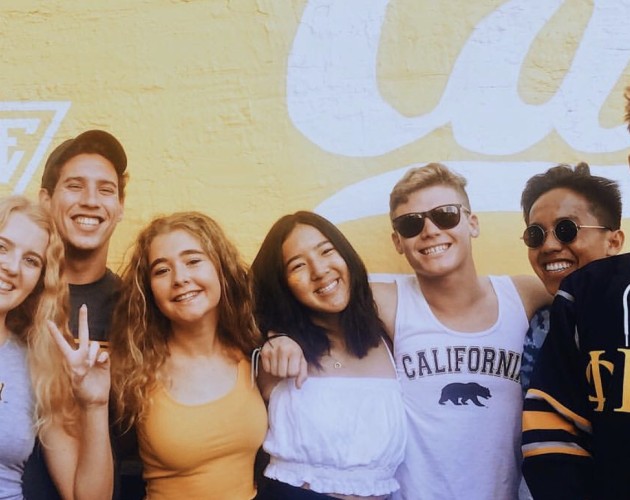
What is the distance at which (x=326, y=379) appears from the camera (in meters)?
2.70

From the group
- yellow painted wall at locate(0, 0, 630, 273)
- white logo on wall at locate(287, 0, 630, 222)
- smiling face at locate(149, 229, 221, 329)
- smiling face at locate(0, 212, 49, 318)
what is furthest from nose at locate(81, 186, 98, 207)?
white logo on wall at locate(287, 0, 630, 222)

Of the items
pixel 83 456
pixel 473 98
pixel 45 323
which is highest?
pixel 473 98

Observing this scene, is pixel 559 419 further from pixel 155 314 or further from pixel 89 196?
pixel 89 196

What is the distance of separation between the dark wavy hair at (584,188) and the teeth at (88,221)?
2070mm

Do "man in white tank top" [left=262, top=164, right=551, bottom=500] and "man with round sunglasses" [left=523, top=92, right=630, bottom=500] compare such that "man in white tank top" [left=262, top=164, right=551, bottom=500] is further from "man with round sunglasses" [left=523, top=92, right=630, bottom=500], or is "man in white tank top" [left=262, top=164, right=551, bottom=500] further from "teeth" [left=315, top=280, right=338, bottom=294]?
"man with round sunglasses" [left=523, top=92, right=630, bottom=500]

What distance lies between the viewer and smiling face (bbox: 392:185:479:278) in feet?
9.37

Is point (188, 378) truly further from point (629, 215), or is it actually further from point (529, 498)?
point (629, 215)

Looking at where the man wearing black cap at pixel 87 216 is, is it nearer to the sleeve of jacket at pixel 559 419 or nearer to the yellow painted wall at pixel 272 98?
the yellow painted wall at pixel 272 98

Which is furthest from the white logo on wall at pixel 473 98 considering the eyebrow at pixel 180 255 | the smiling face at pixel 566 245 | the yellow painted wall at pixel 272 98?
the eyebrow at pixel 180 255

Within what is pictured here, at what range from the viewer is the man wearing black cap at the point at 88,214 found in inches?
116

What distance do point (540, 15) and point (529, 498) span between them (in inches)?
90.9

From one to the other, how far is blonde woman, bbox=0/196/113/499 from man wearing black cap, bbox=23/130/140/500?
0.26m

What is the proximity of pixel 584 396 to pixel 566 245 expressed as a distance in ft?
3.12

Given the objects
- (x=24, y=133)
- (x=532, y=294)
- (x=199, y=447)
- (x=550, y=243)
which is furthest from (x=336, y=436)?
(x=24, y=133)
